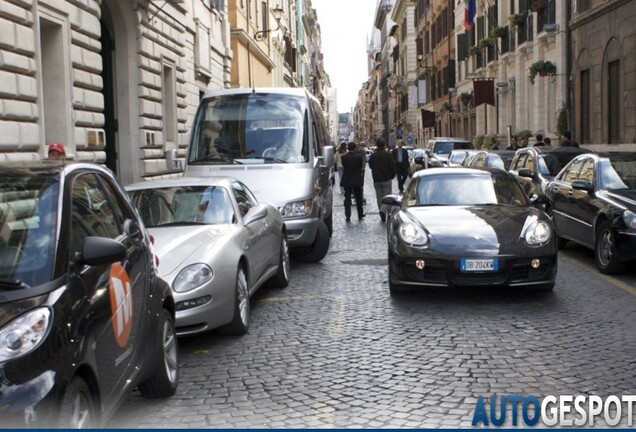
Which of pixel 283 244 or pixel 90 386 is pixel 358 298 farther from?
pixel 90 386

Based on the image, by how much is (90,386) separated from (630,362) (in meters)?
4.03

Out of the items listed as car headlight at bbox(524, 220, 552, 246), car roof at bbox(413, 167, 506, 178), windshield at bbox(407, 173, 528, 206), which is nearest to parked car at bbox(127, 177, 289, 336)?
windshield at bbox(407, 173, 528, 206)

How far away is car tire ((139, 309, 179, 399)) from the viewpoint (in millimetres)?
5094

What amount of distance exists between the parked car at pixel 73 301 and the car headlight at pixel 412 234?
12.2ft

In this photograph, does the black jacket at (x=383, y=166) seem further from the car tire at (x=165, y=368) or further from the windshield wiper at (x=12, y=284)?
the windshield wiper at (x=12, y=284)

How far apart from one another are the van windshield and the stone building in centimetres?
80

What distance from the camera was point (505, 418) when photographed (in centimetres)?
471

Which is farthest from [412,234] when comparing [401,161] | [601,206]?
[401,161]

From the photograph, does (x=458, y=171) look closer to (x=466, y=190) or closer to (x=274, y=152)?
(x=466, y=190)

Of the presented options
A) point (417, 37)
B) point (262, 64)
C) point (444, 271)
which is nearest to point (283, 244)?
point (444, 271)

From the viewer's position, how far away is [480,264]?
26.4 ft

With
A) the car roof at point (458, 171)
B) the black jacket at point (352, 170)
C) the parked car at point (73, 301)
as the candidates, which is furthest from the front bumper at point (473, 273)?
the black jacket at point (352, 170)

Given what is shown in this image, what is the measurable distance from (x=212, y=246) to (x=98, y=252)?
2.95 metres

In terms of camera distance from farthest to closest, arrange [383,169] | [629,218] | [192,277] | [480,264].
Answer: [383,169] → [629,218] → [480,264] → [192,277]
